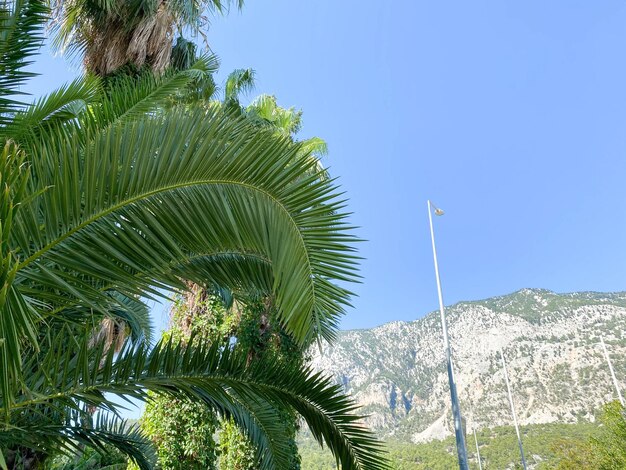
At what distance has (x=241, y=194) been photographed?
2117 mm

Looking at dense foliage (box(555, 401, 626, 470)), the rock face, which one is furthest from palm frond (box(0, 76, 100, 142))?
the rock face

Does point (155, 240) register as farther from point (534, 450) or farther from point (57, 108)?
point (534, 450)

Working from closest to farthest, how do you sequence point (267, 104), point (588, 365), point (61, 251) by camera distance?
point (61, 251) < point (267, 104) < point (588, 365)

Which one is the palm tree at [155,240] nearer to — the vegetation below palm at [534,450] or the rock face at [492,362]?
→ the vegetation below palm at [534,450]

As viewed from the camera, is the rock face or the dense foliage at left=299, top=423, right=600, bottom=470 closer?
the dense foliage at left=299, top=423, right=600, bottom=470

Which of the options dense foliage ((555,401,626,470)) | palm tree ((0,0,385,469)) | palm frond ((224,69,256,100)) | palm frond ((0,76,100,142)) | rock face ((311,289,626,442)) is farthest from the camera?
rock face ((311,289,626,442))

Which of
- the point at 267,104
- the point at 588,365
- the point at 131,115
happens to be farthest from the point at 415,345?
the point at 131,115

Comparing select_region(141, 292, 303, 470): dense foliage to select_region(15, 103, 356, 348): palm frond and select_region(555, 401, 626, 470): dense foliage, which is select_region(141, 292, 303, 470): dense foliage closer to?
select_region(15, 103, 356, 348): palm frond

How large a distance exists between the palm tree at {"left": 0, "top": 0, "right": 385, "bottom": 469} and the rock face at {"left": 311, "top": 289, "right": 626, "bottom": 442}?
61152mm

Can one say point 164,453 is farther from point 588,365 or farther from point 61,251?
point 588,365

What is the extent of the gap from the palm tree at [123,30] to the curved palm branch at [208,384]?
20.0 feet

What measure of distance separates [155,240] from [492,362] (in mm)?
98307

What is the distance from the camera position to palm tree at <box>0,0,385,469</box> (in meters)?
1.83

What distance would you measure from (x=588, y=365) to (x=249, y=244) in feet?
264
